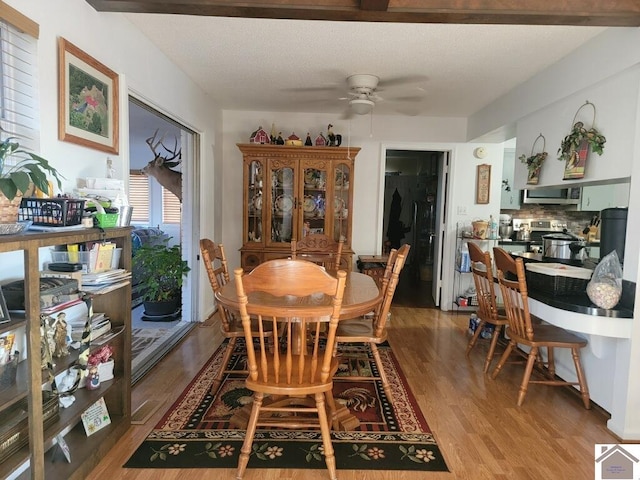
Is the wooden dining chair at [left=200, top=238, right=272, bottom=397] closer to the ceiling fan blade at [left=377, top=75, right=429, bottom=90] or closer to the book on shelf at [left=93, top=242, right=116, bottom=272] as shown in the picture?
the book on shelf at [left=93, top=242, right=116, bottom=272]

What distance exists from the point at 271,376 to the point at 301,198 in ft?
8.84

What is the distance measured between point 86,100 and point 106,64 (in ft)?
1.06

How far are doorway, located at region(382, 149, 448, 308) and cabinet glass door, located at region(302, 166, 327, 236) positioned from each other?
133 cm

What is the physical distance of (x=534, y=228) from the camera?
4.73 metres

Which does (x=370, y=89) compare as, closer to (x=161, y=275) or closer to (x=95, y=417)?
(x=161, y=275)

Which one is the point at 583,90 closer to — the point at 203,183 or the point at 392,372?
the point at 392,372

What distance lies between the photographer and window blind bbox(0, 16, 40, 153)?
58.4 inches

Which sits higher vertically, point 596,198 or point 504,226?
point 596,198

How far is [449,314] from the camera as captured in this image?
4.49m

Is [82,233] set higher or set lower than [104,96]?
lower

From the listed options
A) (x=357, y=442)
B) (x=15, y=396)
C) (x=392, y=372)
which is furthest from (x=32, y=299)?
(x=392, y=372)

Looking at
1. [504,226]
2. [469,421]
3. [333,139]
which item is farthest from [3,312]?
[504,226]

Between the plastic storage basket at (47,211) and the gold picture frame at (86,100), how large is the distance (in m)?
0.45

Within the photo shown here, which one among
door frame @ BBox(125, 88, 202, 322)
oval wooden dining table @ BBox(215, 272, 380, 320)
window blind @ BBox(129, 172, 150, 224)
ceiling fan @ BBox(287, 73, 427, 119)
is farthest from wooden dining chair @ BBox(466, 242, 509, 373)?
window blind @ BBox(129, 172, 150, 224)
